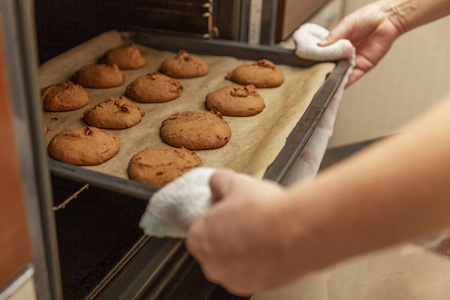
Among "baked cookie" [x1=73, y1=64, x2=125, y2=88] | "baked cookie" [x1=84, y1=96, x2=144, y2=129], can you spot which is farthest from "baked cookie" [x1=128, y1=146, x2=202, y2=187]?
"baked cookie" [x1=73, y1=64, x2=125, y2=88]

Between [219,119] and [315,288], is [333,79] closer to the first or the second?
[219,119]

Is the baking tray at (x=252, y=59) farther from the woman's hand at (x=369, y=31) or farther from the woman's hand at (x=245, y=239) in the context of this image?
the woman's hand at (x=245, y=239)

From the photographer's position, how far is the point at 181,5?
141 cm

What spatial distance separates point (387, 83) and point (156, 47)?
4.93 ft

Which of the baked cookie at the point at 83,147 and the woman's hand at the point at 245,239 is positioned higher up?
the woman's hand at the point at 245,239

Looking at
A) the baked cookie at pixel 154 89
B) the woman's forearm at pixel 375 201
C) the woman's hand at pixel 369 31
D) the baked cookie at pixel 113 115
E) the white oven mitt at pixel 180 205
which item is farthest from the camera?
the woman's hand at pixel 369 31

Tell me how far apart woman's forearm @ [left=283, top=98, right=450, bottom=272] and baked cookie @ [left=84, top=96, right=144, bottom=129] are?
0.72 meters

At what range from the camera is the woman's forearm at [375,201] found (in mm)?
434

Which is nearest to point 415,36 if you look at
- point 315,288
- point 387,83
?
point 387,83

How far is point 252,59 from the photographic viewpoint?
1.44m

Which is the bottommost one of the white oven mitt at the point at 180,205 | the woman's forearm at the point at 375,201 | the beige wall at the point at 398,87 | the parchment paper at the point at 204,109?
the beige wall at the point at 398,87

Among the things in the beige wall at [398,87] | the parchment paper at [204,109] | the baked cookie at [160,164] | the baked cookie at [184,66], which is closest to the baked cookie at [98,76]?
the parchment paper at [204,109]

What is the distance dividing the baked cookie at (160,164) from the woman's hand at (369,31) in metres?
0.62

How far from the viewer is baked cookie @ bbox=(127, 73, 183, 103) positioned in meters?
1.23
